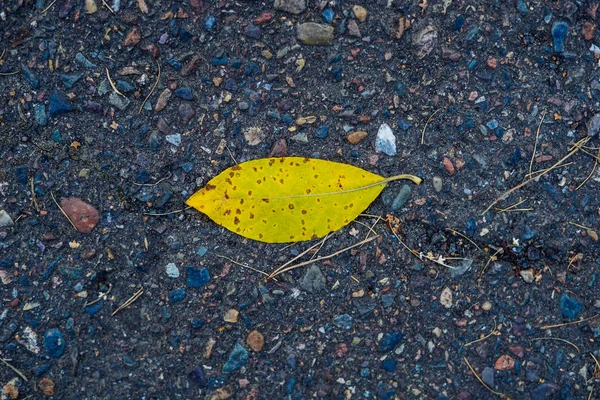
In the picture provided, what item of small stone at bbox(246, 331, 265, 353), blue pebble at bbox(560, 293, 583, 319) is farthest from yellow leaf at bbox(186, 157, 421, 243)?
blue pebble at bbox(560, 293, 583, 319)

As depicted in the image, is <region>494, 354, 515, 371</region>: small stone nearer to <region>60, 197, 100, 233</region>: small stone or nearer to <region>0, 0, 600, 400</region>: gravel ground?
<region>0, 0, 600, 400</region>: gravel ground

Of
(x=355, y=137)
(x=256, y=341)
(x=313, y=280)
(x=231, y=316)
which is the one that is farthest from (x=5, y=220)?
(x=355, y=137)

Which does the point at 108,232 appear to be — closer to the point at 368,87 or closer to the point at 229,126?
the point at 229,126

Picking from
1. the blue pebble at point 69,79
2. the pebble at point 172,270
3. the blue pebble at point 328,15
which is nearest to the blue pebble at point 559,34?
the blue pebble at point 328,15

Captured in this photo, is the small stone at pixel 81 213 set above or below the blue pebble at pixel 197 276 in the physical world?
above

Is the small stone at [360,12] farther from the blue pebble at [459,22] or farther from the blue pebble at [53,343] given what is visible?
the blue pebble at [53,343]
